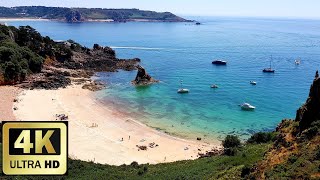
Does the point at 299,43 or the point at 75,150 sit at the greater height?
the point at 299,43

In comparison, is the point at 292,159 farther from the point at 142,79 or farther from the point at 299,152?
the point at 142,79

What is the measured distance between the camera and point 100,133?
198 ft

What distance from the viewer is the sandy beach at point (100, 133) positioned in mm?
52156

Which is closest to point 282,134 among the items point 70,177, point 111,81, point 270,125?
point 70,177

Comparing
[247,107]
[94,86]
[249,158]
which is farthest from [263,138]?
[94,86]

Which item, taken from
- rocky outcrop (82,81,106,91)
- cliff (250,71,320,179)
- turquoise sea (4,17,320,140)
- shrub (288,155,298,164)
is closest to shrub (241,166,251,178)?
cliff (250,71,320,179)

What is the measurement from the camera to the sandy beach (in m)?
52.2

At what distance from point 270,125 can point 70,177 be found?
1708 inches

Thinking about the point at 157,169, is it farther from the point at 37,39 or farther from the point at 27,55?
the point at 37,39

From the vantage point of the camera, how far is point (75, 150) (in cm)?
5278

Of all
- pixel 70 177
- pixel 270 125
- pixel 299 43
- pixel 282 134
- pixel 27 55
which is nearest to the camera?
pixel 282 134

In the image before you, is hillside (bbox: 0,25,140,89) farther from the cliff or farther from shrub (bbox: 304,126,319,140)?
shrub (bbox: 304,126,319,140)

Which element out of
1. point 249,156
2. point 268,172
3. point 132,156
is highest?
point 268,172

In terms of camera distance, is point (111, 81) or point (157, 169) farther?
point (111, 81)
